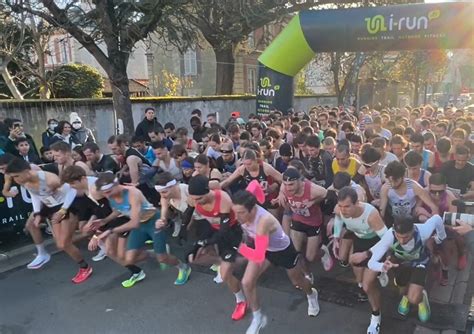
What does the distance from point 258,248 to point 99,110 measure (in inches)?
369

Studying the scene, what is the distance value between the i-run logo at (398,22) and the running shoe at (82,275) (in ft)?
27.7

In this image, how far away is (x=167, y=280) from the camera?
525cm

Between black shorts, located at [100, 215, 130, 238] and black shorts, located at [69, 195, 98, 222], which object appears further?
black shorts, located at [69, 195, 98, 222]

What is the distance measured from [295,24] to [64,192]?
803 cm

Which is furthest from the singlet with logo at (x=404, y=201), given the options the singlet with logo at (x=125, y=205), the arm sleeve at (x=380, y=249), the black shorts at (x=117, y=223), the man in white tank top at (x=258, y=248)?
the black shorts at (x=117, y=223)

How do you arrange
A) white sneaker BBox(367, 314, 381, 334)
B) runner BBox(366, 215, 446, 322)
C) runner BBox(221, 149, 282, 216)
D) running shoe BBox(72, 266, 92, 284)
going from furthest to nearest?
runner BBox(221, 149, 282, 216)
running shoe BBox(72, 266, 92, 284)
white sneaker BBox(367, 314, 381, 334)
runner BBox(366, 215, 446, 322)

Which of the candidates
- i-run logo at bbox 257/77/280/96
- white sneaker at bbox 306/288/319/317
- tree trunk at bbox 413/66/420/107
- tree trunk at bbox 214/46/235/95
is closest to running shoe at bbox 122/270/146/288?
white sneaker at bbox 306/288/319/317

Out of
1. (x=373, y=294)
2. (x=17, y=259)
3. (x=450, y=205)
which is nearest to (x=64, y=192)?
(x=17, y=259)

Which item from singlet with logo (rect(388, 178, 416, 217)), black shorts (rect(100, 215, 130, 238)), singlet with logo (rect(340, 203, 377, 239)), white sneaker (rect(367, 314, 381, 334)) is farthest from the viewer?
black shorts (rect(100, 215, 130, 238))

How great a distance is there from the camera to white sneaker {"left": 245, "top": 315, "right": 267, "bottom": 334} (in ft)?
12.9

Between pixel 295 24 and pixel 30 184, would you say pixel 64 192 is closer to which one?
pixel 30 184

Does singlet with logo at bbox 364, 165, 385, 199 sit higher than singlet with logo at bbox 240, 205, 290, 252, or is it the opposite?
singlet with logo at bbox 364, 165, 385, 199

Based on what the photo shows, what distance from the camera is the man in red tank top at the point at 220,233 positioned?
4.13 m

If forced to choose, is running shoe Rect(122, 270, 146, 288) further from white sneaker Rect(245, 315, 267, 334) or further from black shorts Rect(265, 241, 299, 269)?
black shorts Rect(265, 241, 299, 269)
